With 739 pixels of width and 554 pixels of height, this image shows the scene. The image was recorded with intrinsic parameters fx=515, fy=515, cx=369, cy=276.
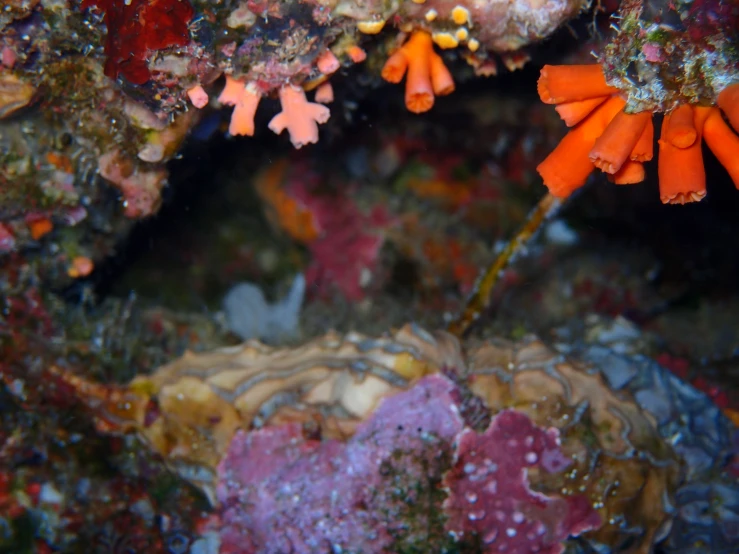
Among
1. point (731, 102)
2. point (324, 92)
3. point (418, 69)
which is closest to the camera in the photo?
point (731, 102)

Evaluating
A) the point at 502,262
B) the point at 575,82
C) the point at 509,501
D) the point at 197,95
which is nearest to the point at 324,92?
the point at 197,95

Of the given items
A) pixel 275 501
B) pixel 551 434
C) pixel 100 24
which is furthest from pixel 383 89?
pixel 275 501

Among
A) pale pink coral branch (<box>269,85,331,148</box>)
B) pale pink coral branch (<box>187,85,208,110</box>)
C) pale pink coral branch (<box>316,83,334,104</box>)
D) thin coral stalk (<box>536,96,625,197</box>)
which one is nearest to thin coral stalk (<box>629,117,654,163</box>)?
thin coral stalk (<box>536,96,625,197</box>)

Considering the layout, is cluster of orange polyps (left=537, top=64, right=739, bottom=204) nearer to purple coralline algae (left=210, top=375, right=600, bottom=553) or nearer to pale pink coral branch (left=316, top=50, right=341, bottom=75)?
pale pink coral branch (left=316, top=50, right=341, bottom=75)

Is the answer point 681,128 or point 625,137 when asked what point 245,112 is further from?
point 681,128

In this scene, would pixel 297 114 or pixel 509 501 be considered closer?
pixel 297 114
